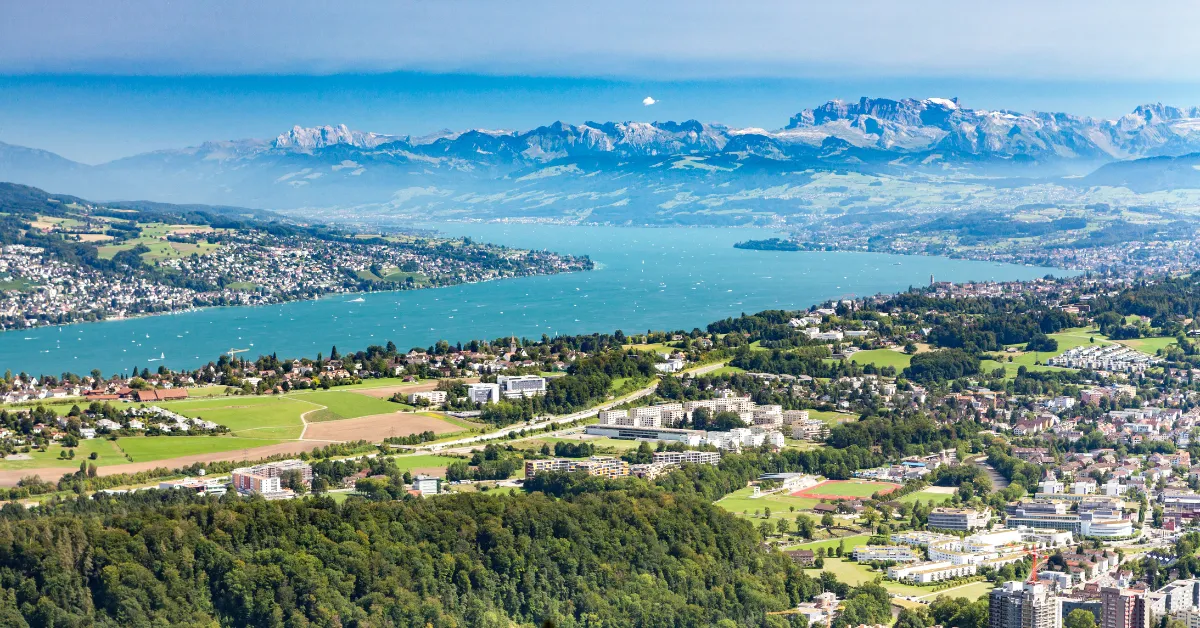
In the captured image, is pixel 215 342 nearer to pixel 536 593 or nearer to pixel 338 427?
pixel 338 427

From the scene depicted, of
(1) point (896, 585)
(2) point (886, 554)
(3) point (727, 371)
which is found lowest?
(1) point (896, 585)

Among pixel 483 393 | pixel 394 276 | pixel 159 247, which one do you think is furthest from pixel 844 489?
pixel 159 247

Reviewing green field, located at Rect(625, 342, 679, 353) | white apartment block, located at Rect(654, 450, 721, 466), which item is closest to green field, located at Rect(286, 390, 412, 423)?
white apartment block, located at Rect(654, 450, 721, 466)

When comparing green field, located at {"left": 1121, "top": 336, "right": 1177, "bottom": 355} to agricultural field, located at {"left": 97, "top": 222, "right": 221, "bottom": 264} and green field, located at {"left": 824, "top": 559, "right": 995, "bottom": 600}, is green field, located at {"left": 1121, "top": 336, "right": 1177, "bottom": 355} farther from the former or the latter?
agricultural field, located at {"left": 97, "top": 222, "right": 221, "bottom": 264}

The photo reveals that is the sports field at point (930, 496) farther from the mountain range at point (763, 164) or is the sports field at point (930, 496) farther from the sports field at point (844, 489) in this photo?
the mountain range at point (763, 164)

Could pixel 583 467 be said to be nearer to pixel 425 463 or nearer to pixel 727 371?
pixel 425 463

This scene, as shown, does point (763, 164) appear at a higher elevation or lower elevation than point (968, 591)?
higher
